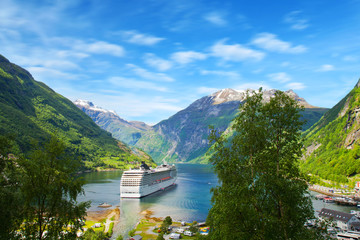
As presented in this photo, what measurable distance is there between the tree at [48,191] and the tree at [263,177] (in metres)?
10.1

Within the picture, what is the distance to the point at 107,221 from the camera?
68.4m

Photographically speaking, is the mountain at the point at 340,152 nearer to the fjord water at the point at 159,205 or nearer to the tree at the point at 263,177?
the fjord water at the point at 159,205

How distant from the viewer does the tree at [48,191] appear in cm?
1648

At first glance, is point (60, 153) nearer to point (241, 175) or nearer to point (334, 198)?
point (241, 175)

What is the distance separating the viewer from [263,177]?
17.2m

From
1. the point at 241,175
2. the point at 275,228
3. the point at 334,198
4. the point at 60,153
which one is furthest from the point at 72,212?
the point at 334,198

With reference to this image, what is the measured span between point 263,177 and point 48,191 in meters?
14.3

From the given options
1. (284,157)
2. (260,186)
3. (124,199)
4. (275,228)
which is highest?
(284,157)

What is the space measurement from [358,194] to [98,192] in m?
112

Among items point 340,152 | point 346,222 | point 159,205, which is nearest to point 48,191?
point 346,222

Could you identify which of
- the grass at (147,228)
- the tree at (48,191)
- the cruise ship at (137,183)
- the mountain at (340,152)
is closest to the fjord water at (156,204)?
the grass at (147,228)

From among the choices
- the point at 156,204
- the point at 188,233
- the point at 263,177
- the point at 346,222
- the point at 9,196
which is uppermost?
the point at 263,177

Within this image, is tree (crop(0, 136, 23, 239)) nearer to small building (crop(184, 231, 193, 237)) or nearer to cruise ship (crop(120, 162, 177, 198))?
small building (crop(184, 231, 193, 237))

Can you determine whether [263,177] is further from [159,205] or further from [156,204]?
[156,204]
